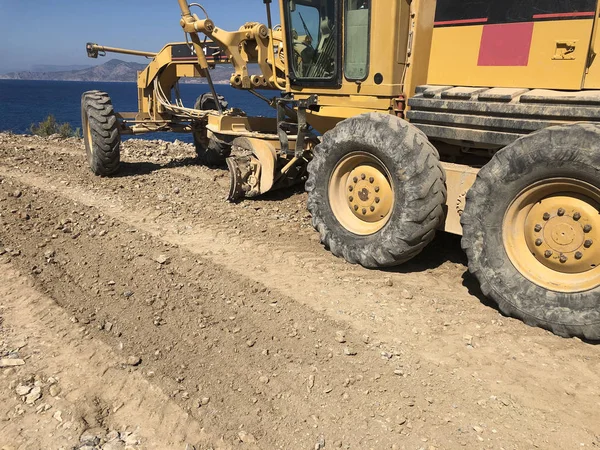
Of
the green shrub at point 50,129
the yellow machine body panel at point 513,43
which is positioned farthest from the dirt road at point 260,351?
the green shrub at point 50,129

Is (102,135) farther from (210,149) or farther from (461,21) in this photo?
(461,21)

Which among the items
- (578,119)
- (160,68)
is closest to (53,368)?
(578,119)

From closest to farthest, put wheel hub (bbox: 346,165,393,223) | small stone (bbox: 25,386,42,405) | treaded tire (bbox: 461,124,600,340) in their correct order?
small stone (bbox: 25,386,42,405)
treaded tire (bbox: 461,124,600,340)
wheel hub (bbox: 346,165,393,223)

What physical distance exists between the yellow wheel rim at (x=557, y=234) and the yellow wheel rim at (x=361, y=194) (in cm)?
113

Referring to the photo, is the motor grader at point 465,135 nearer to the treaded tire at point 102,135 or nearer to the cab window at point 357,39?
the cab window at point 357,39

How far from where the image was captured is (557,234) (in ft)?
11.6

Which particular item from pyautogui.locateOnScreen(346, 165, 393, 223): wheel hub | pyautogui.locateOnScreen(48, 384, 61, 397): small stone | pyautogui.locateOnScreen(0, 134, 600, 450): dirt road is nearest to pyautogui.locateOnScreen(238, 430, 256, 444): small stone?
pyautogui.locateOnScreen(0, 134, 600, 450): dirt road

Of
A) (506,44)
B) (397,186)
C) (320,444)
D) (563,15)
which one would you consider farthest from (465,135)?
(320,444)

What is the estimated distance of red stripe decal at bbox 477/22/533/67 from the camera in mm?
4004

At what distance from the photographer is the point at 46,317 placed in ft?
12.0

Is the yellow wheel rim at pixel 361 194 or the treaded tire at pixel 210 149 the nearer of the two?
the yellow wheel rim at pixel 361 194

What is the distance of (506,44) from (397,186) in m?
1.45

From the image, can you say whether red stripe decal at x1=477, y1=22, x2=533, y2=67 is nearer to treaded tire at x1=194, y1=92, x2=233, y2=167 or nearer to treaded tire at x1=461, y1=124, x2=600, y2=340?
treaded tire at x1=461, y1=124, x2=600, y2=340

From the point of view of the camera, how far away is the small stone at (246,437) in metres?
2.52
